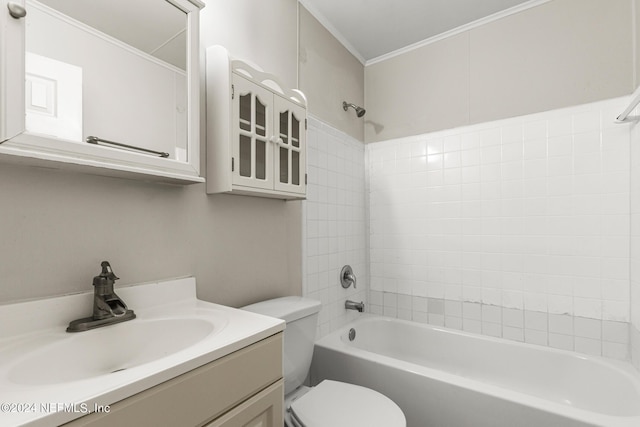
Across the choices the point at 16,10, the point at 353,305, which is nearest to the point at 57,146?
the point at 16,10

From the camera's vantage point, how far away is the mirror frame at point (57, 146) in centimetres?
69

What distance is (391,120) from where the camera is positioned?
92.2 inches

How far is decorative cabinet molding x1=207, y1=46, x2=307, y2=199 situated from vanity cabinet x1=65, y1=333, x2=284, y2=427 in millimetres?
645

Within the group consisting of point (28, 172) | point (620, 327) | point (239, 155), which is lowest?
point (620, 327)

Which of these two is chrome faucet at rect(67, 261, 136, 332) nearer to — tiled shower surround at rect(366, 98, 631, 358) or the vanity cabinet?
the vanity cabinet

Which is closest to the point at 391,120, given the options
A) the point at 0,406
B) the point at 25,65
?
the point at 25,65

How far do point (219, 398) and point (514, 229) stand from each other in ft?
6.10

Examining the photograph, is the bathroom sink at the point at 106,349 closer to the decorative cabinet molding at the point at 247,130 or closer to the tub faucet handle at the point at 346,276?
the decorative cabinet molding at the point at 247,130

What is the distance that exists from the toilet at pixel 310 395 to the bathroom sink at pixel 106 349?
37 centimetres

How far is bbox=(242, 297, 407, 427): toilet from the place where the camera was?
1.11 metres

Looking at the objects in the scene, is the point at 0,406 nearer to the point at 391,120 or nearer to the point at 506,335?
the point at 506,335

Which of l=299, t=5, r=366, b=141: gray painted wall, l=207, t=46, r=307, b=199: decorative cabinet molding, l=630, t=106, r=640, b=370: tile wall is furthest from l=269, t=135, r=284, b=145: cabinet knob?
l=630, t=106, r=640, b=370: tile wall

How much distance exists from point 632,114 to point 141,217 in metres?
2.29

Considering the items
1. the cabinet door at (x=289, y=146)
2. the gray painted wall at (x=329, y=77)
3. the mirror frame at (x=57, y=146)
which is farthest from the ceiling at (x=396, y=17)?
the mirror frame at (x=57, y=146)
